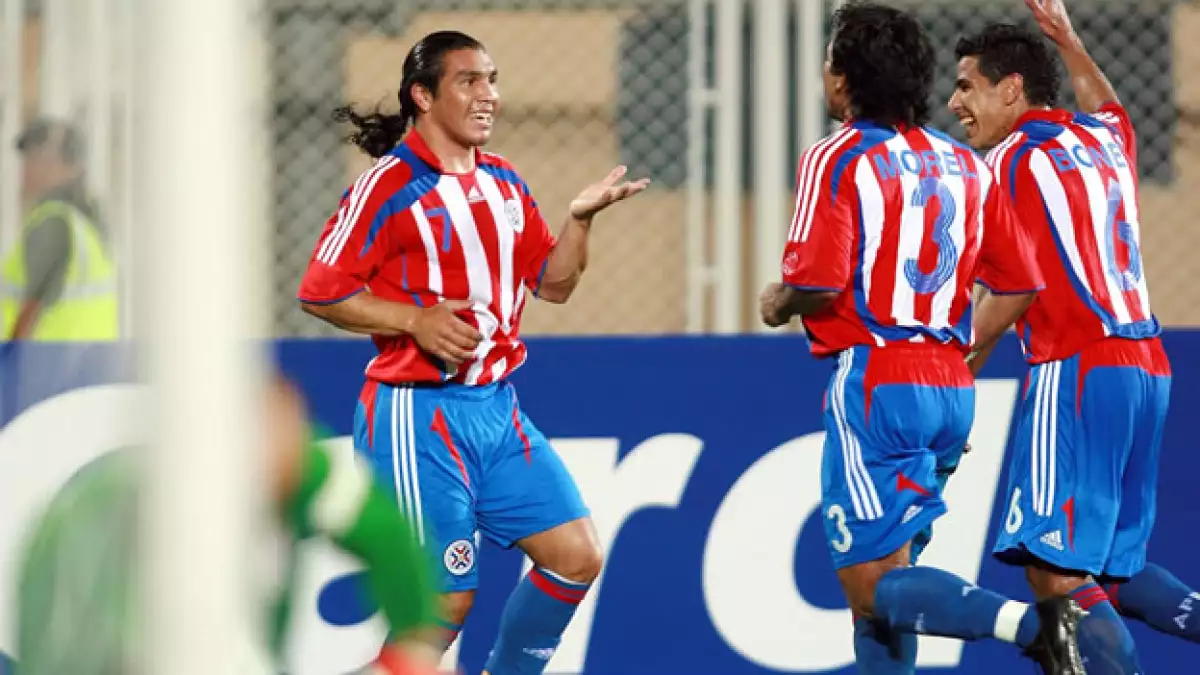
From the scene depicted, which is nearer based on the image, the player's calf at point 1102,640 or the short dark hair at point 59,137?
the short dark hair at point 59,137

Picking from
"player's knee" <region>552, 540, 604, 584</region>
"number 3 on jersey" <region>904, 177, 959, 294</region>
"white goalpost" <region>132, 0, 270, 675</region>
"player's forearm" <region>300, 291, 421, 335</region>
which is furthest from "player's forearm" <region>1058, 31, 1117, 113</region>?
"white goalpost" <region>132, 0, 270, 675</region>

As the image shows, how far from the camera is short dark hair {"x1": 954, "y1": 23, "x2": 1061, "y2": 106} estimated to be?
17.3 feet

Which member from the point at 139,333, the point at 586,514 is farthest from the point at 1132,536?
the point at 139,333

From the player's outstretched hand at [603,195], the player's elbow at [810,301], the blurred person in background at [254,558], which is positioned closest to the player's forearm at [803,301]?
the player's elbow at [810,301]

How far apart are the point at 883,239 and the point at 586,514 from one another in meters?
1.00

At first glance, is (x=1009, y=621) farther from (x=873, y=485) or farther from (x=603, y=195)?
(x=603, y=195)

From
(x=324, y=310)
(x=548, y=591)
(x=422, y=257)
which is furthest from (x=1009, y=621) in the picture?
(x=324, y=310)

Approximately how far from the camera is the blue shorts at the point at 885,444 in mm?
4832

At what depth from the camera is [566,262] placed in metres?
5.11

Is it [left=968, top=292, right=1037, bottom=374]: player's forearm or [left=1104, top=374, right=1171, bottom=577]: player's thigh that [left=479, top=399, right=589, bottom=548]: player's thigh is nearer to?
[left=968, top=292, right=1037, bottom=374]: player's forearm

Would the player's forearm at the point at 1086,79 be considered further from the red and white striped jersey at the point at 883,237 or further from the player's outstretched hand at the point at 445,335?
the player's outstretched hand at the point at 445,335

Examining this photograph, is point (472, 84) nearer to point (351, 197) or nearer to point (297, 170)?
point (351, 197)

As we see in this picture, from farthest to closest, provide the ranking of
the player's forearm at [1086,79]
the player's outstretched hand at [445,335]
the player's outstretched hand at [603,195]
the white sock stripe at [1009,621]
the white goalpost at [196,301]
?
the player's forearm at [1086,79] → the player's outstretched hand at [603,195] → the player's outstretched hand at [445,335] → the white sock stripe at [1009,621] → the white goalpost at [196,301]

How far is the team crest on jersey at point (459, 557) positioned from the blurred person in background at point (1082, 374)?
1324mm
